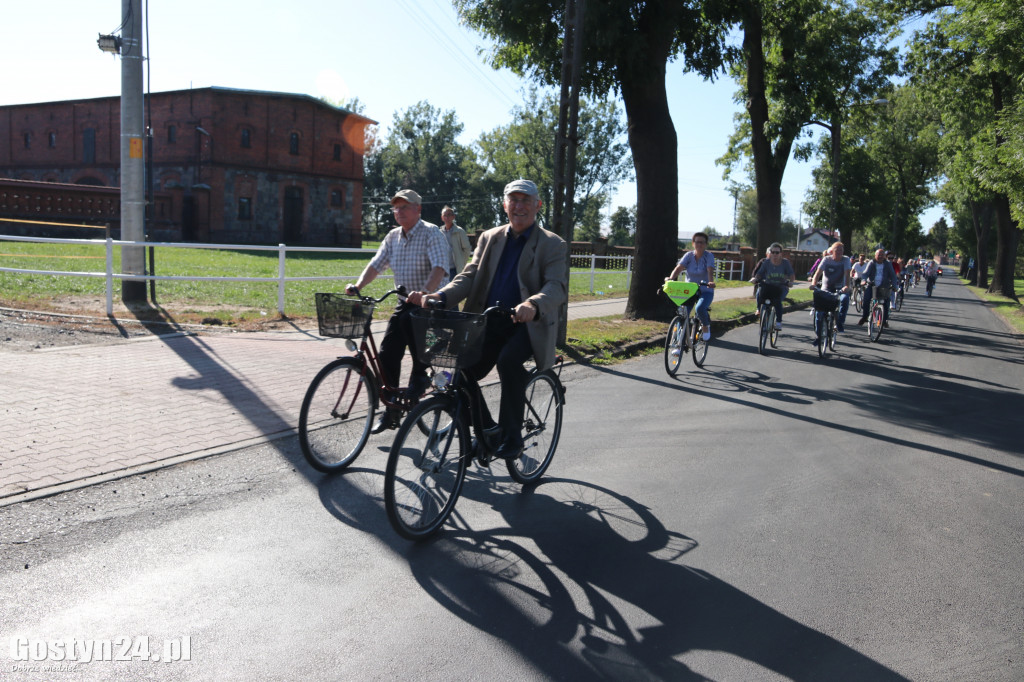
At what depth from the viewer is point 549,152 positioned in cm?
7306

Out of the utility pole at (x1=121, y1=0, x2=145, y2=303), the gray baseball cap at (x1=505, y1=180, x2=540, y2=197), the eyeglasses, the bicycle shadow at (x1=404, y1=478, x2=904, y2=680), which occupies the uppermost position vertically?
the utility pole at (x1=121, y1=0, x2=145, y2=303)

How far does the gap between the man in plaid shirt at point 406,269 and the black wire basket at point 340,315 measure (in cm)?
29

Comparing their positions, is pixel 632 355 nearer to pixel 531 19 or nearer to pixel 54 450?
pixel 531 19

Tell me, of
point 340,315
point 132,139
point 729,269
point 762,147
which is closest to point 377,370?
point 340,315

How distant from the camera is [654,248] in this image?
15.6 meters

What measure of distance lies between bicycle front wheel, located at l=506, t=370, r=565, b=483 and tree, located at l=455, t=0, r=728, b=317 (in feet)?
30.3

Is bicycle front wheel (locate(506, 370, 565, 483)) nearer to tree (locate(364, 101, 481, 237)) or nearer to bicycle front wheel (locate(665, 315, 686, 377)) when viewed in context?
bicycle front wheel (locate(665, 315, 686, 377))

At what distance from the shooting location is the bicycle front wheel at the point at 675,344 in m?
10.4

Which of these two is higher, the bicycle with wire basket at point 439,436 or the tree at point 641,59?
the tree at point 641,59

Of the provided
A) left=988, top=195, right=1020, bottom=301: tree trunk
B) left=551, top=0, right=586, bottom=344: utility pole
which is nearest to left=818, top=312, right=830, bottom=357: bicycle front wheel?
left=551, top=0, right=586, bottom=344: utility pole

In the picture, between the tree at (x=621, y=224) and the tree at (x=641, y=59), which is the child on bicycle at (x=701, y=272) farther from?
the tree at (x=621, y=224)

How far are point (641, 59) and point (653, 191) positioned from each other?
2650 millimetres

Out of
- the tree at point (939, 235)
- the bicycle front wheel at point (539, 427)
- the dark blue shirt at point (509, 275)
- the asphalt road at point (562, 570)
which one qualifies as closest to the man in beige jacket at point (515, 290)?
the dark blue shirt at point (509, 275)

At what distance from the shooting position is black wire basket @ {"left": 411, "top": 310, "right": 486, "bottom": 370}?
4.09 meters
